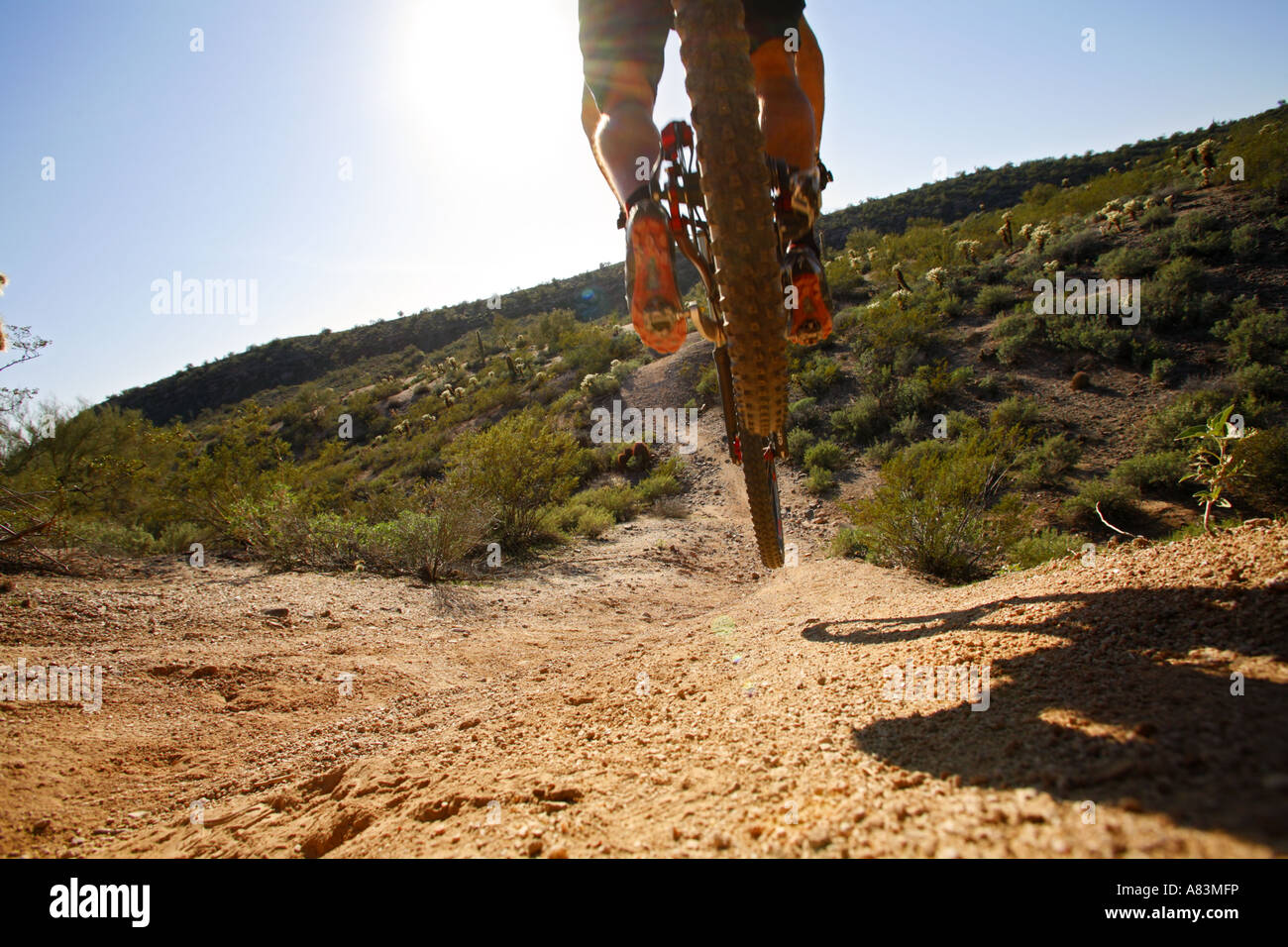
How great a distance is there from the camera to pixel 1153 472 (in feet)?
24.6

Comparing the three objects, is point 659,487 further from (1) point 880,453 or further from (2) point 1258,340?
(2) point 1258,340

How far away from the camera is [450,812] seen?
1.31m

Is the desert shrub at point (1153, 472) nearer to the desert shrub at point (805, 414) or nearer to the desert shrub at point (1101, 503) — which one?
the desert shrub at point (1101, 503)

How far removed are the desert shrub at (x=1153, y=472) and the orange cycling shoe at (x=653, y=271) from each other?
849 cm

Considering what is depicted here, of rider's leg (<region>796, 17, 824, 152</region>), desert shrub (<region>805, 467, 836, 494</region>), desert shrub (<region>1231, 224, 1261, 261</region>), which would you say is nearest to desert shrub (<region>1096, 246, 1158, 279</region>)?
desert shrub (<region>1231, 224, 1261, 261</region>)

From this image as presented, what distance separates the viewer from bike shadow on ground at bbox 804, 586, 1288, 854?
739mm

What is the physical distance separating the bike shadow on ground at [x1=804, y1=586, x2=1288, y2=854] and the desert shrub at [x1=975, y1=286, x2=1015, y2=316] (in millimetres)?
14471

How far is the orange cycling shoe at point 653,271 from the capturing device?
2133mm

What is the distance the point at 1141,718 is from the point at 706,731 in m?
0.96

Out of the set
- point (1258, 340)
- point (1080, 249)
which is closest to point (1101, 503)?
point (1258, 340)

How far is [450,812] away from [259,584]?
460cm

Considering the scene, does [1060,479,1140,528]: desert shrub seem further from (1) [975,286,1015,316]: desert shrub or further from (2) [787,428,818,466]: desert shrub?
(1) [975,286,1015,316]: desert shrub
